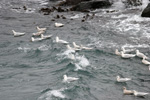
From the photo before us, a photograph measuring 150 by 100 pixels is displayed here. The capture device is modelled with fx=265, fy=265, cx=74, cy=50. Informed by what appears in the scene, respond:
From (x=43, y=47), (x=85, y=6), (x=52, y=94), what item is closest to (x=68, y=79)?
(x=52, y=94)

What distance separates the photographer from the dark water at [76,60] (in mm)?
14062

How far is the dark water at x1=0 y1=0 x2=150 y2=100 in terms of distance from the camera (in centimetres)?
1406

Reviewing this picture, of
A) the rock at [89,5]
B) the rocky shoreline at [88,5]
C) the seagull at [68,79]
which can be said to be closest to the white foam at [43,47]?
the seagull at [68,79]

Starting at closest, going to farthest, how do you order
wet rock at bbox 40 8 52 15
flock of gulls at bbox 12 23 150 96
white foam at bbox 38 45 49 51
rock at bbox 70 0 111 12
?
flock of gulls at bbox 12 23 150 96 → white foam at bbox 38 45 49 51 → wet rock at bbox 40 8 52 15 → rock at bbox 70 0 111 12

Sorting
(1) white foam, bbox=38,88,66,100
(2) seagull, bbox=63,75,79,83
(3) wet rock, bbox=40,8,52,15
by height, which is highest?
(3) wet rock, bbox=40,8,52,15

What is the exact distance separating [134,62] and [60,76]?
5133 mm

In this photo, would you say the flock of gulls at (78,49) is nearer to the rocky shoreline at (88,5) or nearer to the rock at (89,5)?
the rocky shoreline at (88,5)

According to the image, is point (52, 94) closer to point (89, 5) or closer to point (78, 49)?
point (78, 49)

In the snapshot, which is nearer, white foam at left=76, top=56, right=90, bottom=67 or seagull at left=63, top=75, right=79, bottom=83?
seagull at left=63, top=75, right=79, bottom=83

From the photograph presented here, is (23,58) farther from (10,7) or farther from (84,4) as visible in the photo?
(10,7)

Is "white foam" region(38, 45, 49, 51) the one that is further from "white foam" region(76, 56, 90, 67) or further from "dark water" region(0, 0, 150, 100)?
"white foam" region(76, 56, 90, 67)

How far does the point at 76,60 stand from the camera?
1777 cm

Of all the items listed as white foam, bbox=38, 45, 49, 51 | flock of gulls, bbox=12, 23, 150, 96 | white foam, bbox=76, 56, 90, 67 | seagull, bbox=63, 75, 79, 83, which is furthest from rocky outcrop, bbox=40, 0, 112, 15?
seagull, bbox=63, 75, 79, 83

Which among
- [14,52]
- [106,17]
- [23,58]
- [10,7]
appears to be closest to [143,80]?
[23,58]
